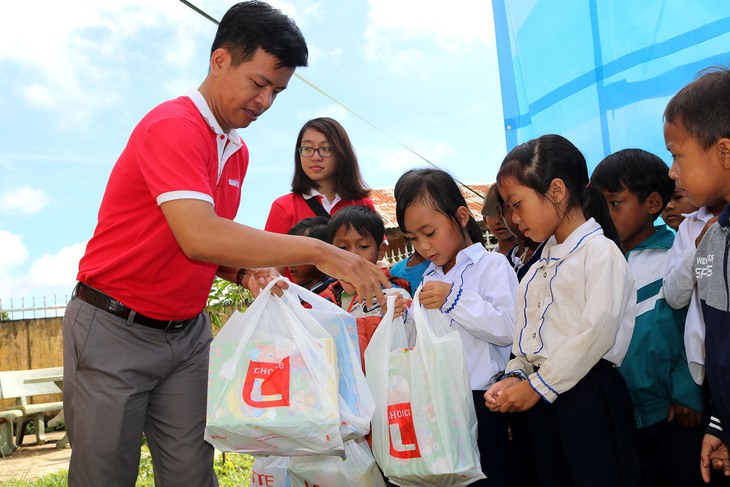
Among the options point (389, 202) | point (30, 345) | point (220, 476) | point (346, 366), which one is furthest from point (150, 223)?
point (389, 202)

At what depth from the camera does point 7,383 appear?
35.9 ft

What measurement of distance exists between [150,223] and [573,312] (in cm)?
144

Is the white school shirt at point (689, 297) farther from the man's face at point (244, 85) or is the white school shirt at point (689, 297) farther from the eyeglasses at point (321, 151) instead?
the eyeglasses at point (321, 151)

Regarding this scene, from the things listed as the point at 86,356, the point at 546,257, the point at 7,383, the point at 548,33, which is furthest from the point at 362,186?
the point at 7,383

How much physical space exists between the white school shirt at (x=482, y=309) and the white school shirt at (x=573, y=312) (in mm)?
105

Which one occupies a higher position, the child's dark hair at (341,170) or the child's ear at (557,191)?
the child's dark hair at (341,170)

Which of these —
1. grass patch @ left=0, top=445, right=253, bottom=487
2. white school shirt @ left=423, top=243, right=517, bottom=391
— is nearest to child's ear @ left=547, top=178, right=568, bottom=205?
white school shirt @ left=423, top=243, right=517, bottom=391

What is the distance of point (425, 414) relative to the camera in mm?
2145

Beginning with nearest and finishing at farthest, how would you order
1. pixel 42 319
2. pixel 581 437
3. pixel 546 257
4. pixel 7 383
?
pixel 581 437
pixel 546 257
pixel 7 383
pixel 42 319

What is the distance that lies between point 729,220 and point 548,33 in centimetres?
206

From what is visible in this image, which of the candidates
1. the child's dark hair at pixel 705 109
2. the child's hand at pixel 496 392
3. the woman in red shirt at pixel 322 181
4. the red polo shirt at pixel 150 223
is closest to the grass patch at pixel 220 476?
the woman in red shirt at pixel 322 181

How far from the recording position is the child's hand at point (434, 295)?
232cm

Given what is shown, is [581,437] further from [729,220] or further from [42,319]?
[42,319]

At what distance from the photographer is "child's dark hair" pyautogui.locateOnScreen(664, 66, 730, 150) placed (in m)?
1.86
